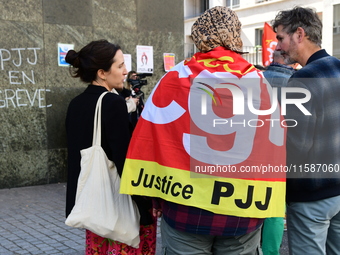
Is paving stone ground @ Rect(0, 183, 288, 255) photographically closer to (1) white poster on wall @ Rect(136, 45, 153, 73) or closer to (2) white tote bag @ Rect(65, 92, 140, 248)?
(2) white tote bag @ Rect(65, 92, 140, 248)

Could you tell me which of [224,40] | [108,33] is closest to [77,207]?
[224,40]

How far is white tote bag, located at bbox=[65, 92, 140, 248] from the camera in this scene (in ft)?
8.93

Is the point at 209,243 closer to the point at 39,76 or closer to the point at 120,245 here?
the point at 120,245

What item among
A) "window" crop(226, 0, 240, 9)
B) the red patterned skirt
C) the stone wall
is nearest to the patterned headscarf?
the red patterned skirt

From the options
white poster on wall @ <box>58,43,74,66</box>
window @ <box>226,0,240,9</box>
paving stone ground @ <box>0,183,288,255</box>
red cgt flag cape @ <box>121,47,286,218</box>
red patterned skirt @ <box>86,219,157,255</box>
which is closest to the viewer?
red cgt flag cape @ <box>121,47,286,218</box>

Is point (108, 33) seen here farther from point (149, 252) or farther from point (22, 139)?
point (149, 252)

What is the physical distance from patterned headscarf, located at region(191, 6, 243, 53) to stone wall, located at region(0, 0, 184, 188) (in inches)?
221

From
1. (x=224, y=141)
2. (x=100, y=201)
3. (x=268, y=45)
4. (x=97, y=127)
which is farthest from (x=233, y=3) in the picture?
(x=224, y=141)

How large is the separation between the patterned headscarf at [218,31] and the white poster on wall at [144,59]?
20.6ft

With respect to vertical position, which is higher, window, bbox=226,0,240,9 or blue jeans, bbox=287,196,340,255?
window, bbox=226,0,240,9

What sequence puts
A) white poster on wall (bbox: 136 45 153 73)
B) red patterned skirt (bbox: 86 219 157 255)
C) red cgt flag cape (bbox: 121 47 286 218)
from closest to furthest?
red cgt flag cape (bbox: 121 47 286 218) < red patterned skirt (bbox: 86 219 157 255) < white poster on wall (bbox: 136 45 153 73)

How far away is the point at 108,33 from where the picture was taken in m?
8.30

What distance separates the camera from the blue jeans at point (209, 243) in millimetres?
2420

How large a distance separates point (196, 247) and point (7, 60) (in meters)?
5.81
